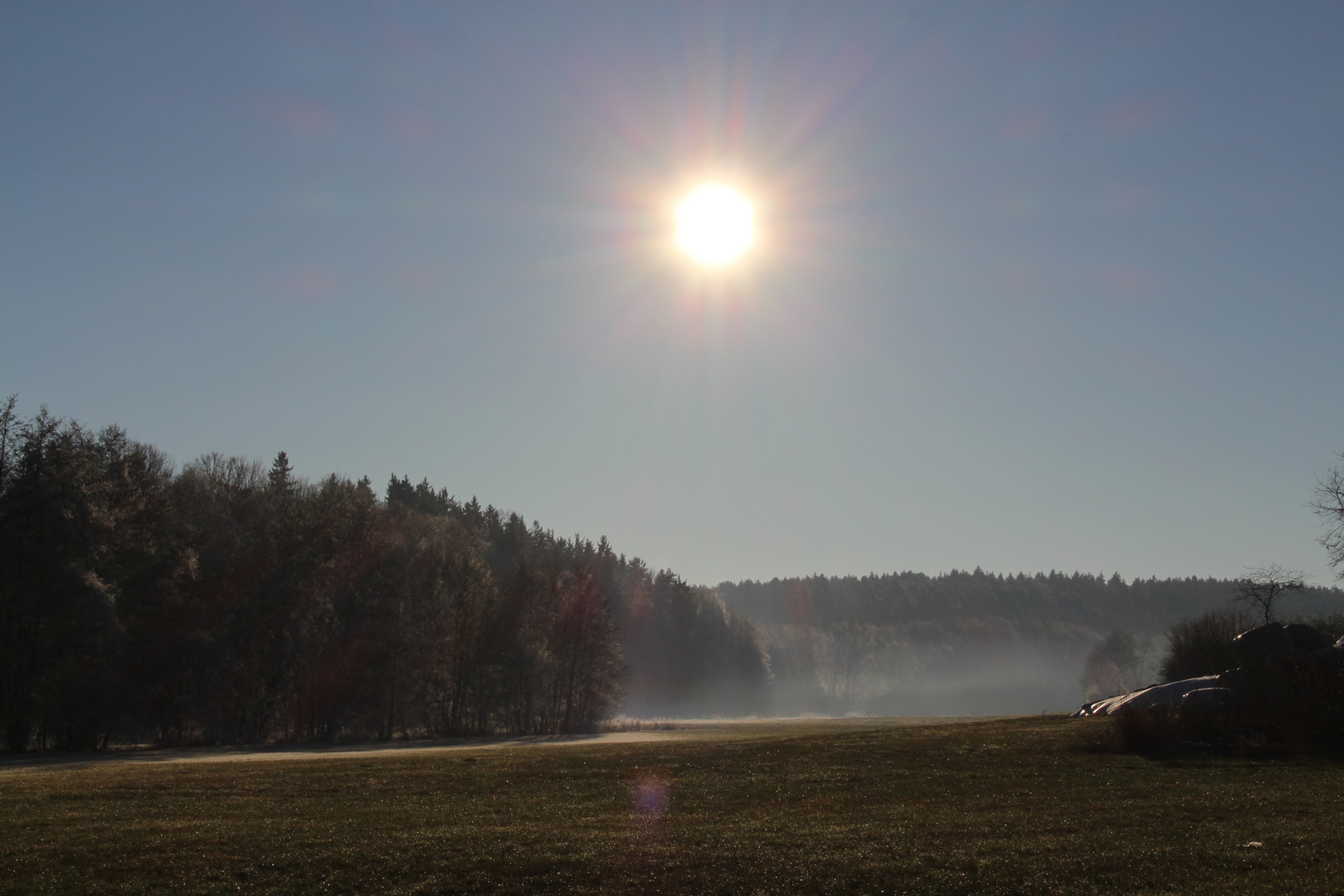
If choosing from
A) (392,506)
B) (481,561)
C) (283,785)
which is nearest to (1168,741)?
(283,785)

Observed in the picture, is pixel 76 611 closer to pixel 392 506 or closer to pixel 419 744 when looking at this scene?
pixel 419 744

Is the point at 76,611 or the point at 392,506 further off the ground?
the point at 392,506

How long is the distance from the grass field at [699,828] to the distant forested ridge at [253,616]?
21.4m

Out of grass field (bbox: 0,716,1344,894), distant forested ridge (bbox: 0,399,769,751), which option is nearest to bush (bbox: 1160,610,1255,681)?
grass field (bbox: 0,716,1344,894)

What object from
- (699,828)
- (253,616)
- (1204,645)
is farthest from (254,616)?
(1204,645)

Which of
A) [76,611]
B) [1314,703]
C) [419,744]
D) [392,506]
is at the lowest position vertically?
[419,744]

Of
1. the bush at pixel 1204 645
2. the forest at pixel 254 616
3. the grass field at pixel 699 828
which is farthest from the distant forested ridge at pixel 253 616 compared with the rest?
the bush at pixel 1204 645

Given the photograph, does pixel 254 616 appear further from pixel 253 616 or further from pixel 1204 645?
pixel 1204 645

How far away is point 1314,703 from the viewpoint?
28484 millimetres

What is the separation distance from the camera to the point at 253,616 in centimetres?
6022

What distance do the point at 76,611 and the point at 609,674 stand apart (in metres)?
49.5

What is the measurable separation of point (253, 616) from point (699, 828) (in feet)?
172

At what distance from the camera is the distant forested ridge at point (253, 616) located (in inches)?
1809

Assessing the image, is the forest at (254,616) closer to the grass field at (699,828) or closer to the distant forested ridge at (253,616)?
the distant forested ridge at (253,616)
